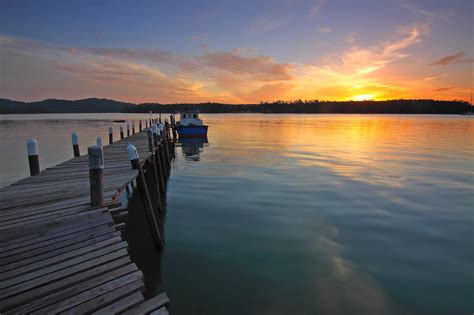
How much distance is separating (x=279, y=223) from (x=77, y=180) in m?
6.46

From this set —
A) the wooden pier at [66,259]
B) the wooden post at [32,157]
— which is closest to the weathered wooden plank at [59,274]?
the wooden pier at [66,259]

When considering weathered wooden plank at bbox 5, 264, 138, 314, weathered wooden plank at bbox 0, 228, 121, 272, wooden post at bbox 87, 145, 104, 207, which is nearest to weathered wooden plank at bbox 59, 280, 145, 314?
weathered wooden plank at bbox 5, 264, 138, 314

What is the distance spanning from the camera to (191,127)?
3450 cm

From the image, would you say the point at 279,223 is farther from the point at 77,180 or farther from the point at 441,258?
the point at 77,180

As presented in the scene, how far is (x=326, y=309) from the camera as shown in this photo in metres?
5.08

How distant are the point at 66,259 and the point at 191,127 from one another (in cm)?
3148

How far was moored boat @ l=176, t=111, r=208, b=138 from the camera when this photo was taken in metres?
34.4

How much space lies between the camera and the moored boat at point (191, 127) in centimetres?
3438

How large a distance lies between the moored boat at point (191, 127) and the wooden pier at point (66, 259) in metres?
28.1

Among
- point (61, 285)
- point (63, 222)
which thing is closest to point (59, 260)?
point (61, 285)

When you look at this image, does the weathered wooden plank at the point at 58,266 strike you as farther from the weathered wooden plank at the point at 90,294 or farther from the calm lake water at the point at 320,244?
the calm lake water at the point at 320,244

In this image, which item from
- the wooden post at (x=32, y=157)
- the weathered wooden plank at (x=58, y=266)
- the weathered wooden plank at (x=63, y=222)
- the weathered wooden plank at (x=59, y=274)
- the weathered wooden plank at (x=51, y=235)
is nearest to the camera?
the weathered wooden plank at (x=59, y=274)

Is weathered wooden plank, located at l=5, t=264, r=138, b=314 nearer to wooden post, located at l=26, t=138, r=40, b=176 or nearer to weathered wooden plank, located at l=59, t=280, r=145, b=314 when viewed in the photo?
weathered wooden plank, located at l=59, t=280, r=145, b=314

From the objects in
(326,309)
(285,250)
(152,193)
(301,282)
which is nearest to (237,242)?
(285,250)
